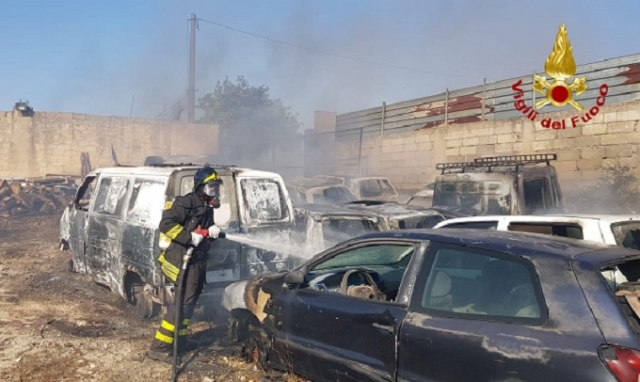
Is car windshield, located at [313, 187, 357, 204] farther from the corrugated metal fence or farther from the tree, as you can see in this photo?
the tree

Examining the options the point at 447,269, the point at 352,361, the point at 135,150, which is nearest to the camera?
the point at 447,269

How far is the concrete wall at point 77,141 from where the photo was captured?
23.7 m

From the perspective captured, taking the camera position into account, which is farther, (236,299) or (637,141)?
(637,141)

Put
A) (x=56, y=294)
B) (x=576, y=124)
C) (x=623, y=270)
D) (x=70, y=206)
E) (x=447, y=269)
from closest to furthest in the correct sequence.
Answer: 1. (x=623, y=270)
2. (x=447, y=269)
3. (x=56, y=294)
4. (x=70, y=206)
5. (x=576, y=124)

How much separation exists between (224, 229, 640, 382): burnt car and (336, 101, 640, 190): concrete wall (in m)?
9.84

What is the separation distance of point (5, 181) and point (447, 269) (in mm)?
19443

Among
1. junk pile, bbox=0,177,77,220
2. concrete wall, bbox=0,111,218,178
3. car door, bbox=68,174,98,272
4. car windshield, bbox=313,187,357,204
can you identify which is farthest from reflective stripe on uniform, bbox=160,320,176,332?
concrete wall, bbox=0,111,218,178

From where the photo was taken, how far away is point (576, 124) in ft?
41.0

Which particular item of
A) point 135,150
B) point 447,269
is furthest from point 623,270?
point 135,150

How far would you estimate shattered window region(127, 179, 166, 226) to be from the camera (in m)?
5.87

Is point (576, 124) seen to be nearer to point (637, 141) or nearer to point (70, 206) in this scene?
point (637, 141)

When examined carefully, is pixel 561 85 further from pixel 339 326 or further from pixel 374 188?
pixel 339 326

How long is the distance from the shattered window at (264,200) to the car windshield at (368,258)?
176cm

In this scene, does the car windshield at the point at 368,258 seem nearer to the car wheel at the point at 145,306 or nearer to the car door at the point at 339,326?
the car door at the point at 339,326
